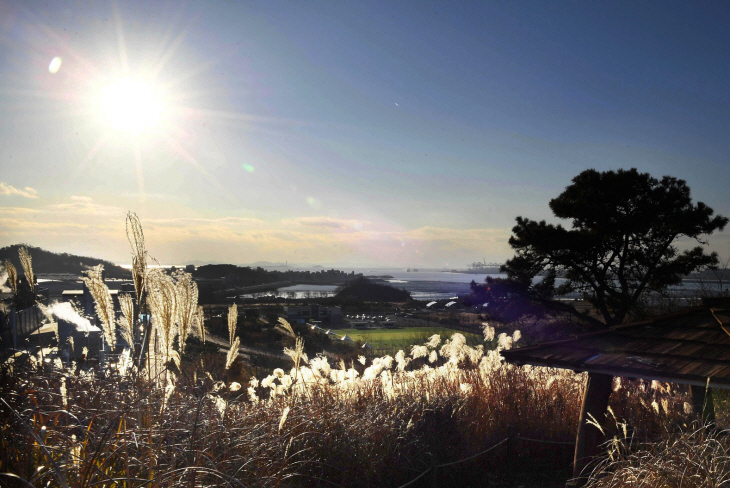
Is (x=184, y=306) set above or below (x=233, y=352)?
above

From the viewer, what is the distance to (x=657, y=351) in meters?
4.07

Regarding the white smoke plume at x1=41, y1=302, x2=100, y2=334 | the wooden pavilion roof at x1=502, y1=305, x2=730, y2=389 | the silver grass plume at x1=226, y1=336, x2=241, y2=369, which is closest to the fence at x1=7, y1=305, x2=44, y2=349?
the white smoke plume at x1=41, y1=302, x2=100, y2=334

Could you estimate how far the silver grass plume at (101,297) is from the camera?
3.20 metres

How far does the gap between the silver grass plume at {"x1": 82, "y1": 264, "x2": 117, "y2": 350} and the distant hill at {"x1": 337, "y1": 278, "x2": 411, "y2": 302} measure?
1711 inches

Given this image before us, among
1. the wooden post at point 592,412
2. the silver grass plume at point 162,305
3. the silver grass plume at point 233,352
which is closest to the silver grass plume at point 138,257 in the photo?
the silver grass plume at point 162,305

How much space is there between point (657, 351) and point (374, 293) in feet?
144

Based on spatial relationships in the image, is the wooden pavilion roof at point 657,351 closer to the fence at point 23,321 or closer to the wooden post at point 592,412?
the wooden post at point 592,412

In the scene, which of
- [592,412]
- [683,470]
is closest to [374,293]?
[592,412]

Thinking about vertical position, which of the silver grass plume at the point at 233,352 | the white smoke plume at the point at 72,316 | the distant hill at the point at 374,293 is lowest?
the distant hill at the point at 374,293

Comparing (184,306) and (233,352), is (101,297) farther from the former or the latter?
(233,352)

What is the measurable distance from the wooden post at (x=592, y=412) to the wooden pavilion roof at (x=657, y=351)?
1.09 ft

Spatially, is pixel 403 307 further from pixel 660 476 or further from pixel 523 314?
pixel 660 476

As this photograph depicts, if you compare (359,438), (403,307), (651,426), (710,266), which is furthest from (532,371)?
(403,307)

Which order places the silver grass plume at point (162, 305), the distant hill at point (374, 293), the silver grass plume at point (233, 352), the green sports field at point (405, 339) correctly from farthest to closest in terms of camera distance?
the distant hill at point (374, 293) → the green sports field at point (405, 339) → the silver grass plume at point (233, 352) → the silver grass plume at point (162, 305)
